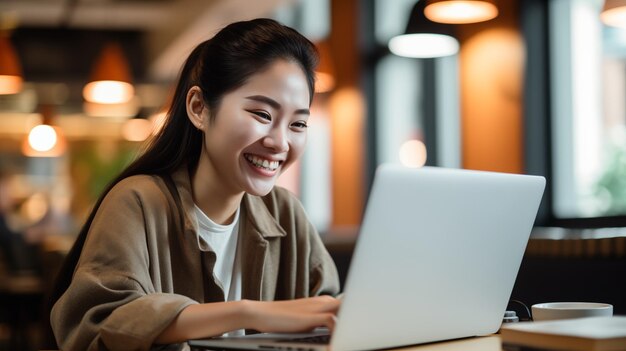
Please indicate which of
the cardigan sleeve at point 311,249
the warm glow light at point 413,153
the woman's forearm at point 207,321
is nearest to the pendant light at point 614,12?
the cardigan sleeve at point 311,249

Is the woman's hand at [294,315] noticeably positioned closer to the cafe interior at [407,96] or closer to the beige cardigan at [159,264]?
the beige cardigan at [159,264]

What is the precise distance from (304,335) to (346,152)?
21.8ft

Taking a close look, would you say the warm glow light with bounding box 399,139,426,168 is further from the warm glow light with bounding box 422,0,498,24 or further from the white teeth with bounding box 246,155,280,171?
the white teeth with bounding box 246,155,280,171

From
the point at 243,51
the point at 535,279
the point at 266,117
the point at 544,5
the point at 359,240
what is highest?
the point at 544,5

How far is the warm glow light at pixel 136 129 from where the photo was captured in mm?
12703

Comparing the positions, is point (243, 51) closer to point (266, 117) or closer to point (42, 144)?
point (266, 117)

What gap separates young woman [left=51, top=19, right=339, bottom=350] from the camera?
143 centimetres

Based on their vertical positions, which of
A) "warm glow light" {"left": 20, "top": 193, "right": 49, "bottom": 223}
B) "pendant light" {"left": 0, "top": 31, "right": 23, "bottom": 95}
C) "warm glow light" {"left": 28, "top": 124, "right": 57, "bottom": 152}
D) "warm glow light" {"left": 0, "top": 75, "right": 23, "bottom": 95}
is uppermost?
"pendant light" {"left": 0, "top": 31, "right": 23, "bottom": 95}

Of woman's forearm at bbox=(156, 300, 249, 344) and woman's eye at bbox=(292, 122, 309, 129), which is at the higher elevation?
woman's eye at bbox=(292, 122, 309, 129)

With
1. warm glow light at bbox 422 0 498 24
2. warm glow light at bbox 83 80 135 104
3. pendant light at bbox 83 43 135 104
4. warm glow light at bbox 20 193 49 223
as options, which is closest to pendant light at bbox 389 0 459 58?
warm glow light at bbox 422 0 498 24

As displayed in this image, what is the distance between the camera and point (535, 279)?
355cm

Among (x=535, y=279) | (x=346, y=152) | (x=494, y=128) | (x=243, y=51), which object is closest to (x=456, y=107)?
(x=494, y=128)

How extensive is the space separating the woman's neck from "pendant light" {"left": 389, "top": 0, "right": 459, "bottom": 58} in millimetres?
2912

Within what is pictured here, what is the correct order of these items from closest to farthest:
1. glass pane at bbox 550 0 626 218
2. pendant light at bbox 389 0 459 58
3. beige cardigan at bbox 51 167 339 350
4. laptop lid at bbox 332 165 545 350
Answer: laptop lid at bbox 332 165 545 350 → beige cardigan at bbox 51 167 339 350 → pendant light at bbox 389 0 459 58 → glass pane at bbox 550 0 626 218
